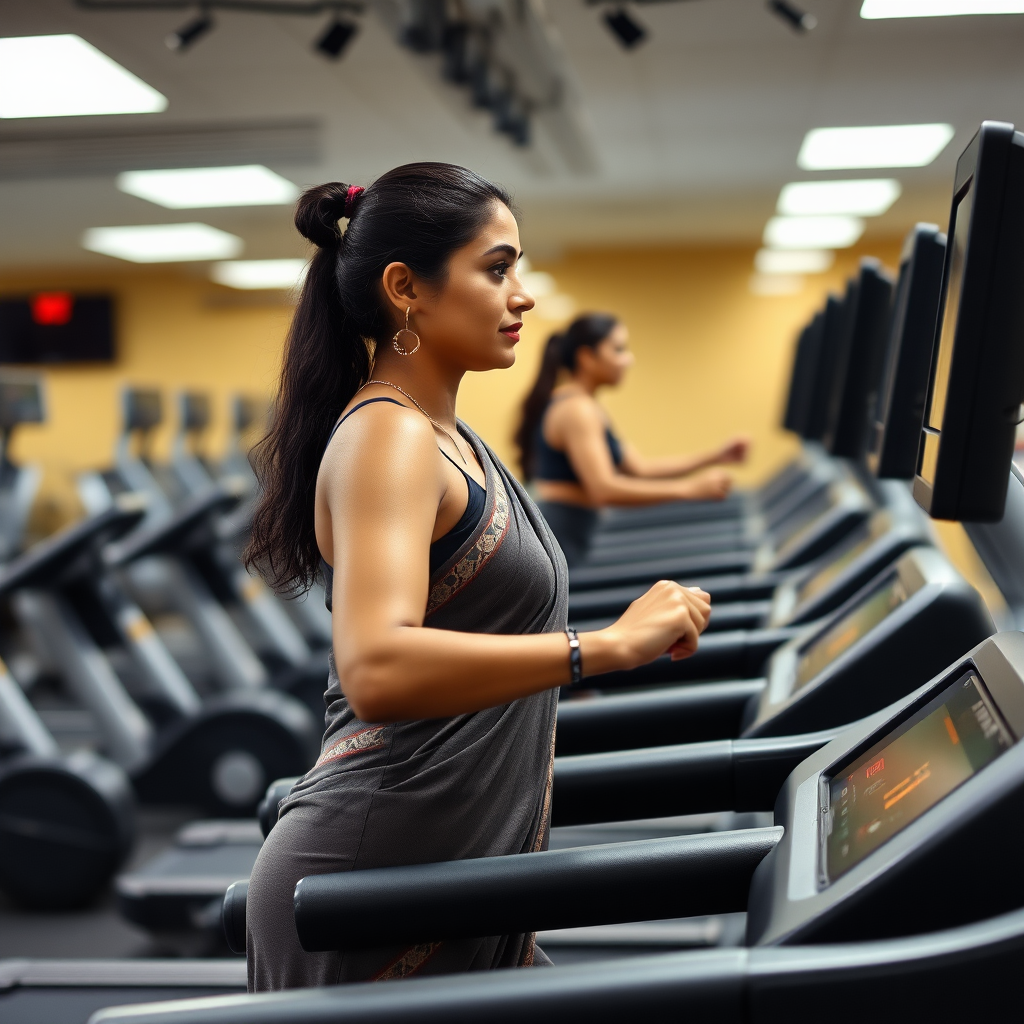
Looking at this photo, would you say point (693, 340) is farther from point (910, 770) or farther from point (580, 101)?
point (910, 770)

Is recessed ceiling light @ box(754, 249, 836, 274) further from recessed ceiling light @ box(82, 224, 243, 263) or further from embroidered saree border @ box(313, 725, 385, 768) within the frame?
embroidered saree border @ box(313, 725, 385, 768)

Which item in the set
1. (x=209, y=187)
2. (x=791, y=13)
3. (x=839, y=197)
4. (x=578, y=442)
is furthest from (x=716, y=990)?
(x=839, y=197)

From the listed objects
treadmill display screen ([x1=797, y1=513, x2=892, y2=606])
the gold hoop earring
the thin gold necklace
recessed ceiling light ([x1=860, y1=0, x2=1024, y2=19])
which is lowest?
treadmill display screen ([x1=797, y1=513, x2=892, y2=606])

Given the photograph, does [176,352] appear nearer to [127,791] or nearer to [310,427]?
[127,791]

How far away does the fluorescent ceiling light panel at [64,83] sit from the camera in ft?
8.67

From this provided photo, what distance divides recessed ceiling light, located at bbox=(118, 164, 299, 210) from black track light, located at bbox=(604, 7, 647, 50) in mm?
2314

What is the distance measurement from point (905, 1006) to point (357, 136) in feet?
15.5

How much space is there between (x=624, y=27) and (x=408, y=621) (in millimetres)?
2779

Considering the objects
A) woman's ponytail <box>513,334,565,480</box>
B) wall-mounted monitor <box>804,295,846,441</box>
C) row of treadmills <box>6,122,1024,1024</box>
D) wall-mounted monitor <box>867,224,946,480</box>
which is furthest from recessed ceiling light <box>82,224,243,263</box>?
row of treadmills <box>6,122,1024,1024</box>

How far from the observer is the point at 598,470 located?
3.24 m

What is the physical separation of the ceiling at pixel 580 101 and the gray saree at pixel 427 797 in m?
1.73

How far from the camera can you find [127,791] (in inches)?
124

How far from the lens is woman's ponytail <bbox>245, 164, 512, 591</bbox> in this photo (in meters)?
1.13

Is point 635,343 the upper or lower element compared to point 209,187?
lower
